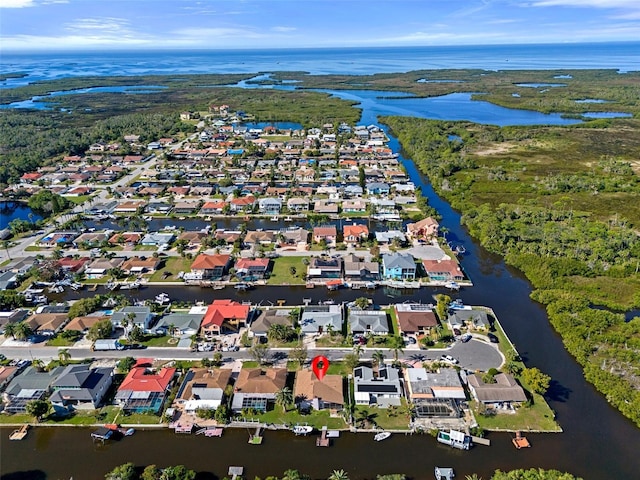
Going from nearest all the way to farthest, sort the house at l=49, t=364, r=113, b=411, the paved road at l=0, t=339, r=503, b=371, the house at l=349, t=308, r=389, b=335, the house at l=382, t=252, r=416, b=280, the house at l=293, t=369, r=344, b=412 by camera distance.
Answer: the house at l=293, t=369, r=344, b=412
the house at l=49, t=364, r=113, b=411
the paved road at l=0, t=339, r=503, b=371
the house at l=349, t=308, r=389, b=335
the house at l=382, t=252, r=416, b=280

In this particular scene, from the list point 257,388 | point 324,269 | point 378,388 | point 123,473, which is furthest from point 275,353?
point 123,473

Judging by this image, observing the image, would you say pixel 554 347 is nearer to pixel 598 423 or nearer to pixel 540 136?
pixel 598 423

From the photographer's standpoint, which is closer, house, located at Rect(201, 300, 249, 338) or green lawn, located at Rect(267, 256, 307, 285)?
house, located at Rect(201, 300, 249, 338)

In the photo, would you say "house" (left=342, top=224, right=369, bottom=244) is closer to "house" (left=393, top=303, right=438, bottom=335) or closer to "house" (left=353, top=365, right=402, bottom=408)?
"house" (left=393, top=303, right=438, bottom=335)

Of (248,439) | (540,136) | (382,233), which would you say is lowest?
(248,439)

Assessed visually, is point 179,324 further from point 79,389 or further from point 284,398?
point 284,398

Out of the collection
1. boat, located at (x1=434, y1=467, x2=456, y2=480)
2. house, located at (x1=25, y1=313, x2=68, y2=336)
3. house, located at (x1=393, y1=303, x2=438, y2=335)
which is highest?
house, located at (x1=393, y1=303, x2=438, y2=335)

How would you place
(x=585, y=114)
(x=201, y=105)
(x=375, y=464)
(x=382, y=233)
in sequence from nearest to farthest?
(x=375, y=464) → (x=382, y=233) → (x=585, y=114) → (x=201, y=105)

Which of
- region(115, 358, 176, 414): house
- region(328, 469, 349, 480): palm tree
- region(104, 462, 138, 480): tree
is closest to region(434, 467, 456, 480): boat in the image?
region(328, 469, 349, 480): palm tree

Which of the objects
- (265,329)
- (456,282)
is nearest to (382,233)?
(456,282)
